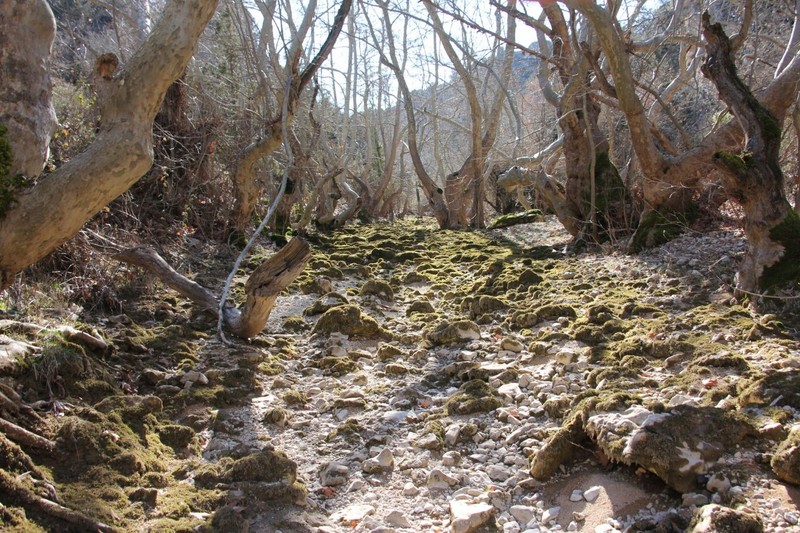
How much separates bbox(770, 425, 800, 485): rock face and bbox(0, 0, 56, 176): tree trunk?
154 inches

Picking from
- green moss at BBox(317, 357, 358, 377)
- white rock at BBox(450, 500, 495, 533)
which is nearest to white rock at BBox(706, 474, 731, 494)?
white rock at BBox(450, 500, 495, 533)

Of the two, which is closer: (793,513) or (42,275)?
(793,513)

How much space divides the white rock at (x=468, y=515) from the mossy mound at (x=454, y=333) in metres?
2.60

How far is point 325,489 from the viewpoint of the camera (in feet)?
10.6

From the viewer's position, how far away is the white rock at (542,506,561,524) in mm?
2822

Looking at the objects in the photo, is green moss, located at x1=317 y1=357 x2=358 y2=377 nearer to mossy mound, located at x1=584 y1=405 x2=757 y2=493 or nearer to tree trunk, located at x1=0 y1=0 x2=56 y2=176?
mossy mound, located at x1=584 y1=405 x2=757 y2=493

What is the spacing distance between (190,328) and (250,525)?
3.21 m

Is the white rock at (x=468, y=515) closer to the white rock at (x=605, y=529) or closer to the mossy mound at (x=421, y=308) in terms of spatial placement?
the white rock at (x=605, y=529)

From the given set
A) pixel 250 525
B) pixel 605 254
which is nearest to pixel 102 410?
pixel 250 525

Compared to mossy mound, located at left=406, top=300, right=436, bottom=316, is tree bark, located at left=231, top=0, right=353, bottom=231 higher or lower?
higher

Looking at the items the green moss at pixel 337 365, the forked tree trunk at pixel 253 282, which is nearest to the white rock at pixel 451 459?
the green moss at pixel 337 365

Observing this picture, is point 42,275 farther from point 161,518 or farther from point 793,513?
Result: point 793,513

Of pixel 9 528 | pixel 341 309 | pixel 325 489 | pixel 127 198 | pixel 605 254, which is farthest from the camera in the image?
pixel 605 254

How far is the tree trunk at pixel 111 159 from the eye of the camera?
3.37m
